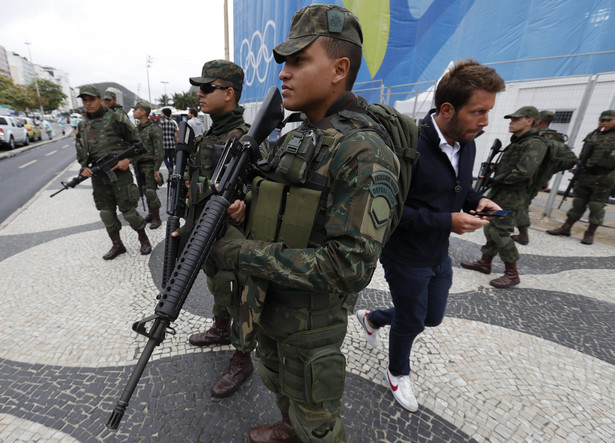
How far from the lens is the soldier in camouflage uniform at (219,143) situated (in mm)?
2049

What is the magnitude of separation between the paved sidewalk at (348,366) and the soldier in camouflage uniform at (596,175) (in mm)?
1852

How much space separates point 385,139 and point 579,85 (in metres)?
7.64

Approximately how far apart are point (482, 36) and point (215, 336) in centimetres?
860

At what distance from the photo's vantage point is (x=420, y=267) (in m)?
1.75

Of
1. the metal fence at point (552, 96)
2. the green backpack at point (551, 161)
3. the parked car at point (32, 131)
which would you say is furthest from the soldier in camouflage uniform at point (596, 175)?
the parked car at point (32, 131)

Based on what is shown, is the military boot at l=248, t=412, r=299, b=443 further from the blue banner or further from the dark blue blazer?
the blue banner

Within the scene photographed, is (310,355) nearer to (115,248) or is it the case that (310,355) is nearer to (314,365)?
(314,365)

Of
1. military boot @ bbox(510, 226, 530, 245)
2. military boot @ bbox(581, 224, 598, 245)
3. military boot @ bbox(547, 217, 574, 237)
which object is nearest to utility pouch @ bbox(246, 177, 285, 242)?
military boot @ bbox(510, 226, 530, 245)

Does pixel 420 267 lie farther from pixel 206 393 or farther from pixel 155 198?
pixel 155 198

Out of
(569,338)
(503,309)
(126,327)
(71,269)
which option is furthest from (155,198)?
(569,338)

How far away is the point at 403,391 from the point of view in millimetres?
2002

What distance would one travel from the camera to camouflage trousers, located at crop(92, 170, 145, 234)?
150 inches

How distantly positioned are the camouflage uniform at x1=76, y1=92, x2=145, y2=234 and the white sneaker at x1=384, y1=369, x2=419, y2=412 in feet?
12.3

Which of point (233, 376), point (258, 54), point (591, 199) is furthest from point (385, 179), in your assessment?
point (258, 54)
